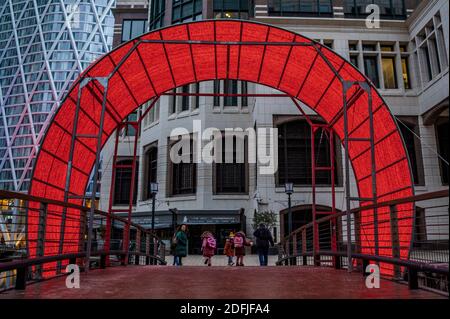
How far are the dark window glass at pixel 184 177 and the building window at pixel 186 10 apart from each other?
12.2m

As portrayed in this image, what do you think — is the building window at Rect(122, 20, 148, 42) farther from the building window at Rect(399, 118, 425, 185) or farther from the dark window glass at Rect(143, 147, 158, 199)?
the building window at Rect(399, 118, 425, 185)

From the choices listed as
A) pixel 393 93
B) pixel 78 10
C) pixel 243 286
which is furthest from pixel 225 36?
pixel 78 10

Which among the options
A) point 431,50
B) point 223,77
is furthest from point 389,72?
point 223,77

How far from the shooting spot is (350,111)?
11.6 metres

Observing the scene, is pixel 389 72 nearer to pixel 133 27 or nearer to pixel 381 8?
pixel 381 8

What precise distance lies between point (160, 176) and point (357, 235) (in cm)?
2531

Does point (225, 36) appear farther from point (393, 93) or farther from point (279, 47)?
point (393, 93)

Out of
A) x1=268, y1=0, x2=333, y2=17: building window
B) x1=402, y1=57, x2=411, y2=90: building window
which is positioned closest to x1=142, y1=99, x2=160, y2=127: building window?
x1=268, y1=0, x2=333, y2=17: building window

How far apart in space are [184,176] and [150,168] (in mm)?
4842

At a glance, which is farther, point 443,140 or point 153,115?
point 153,115

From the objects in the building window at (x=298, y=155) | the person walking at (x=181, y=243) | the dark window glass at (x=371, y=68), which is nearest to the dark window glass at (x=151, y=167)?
the building window at (x=298, y=155)

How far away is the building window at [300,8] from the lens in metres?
27.1

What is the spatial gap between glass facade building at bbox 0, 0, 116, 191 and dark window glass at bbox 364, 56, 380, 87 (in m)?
→ 103

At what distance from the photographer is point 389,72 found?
2661 centimetres
